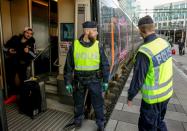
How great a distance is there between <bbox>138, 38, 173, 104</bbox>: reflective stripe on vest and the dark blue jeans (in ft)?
3.01

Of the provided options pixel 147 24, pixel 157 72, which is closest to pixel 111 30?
pixel 147 24

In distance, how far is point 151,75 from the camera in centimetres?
→ 229

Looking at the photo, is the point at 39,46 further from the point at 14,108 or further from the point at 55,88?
the point at 14,108

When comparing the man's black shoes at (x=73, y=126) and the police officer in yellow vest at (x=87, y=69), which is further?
the man's black shoes at (x=73, y=126)

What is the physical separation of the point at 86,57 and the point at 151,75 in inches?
42.5

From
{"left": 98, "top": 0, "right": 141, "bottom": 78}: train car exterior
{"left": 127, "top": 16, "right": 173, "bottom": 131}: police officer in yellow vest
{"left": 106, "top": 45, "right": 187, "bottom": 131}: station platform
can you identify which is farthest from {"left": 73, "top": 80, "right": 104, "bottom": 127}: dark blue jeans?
{"left": 98, "top": 0, "right": 141, "bottom": 78}: train car exterior

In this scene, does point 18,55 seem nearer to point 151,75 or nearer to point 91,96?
point 91,96

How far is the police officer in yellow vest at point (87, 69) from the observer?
9.87 ft

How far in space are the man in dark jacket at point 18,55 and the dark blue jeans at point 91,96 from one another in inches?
73.7

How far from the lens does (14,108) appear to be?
4156 millimetres

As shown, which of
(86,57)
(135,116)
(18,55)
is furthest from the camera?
(18,55)

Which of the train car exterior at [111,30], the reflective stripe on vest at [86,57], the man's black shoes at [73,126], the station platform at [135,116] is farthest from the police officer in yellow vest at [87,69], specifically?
the train car exterior at [111,30]

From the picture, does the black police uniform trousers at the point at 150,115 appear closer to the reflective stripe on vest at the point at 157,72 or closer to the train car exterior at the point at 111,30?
the reflective stripe on vest at the point at 157,72

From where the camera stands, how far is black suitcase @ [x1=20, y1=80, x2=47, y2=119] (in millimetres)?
3756
